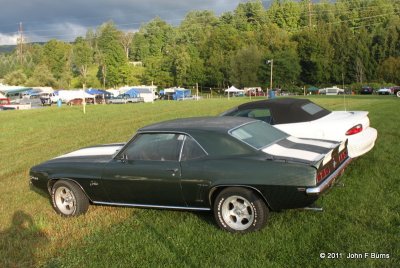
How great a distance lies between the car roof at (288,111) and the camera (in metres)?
8.65

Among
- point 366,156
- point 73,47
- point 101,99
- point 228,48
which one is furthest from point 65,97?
point 73,47

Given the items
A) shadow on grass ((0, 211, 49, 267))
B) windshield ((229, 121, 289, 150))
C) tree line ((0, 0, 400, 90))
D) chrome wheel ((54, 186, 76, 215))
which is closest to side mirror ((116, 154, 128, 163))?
chrome wheel ((54, 186, 76, 215))

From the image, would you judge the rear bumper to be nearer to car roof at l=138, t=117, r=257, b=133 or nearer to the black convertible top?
the black convertible top

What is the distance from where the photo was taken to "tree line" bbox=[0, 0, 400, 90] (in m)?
103

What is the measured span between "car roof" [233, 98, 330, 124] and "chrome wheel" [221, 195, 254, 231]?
3541 mm

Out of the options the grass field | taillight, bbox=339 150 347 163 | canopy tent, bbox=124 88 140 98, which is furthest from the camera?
canopy tent, bbox=124 88 140 98

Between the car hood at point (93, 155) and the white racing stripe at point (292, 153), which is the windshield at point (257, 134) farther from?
the car hood at point (93, 155)

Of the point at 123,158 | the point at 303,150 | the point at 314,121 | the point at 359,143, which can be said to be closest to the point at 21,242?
the point at 123,158

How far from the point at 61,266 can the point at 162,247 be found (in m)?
1.07

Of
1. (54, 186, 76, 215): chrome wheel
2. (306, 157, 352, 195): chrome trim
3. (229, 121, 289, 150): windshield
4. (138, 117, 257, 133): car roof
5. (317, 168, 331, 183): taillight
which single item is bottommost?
(54, 186, 76, 215): chrome wheel

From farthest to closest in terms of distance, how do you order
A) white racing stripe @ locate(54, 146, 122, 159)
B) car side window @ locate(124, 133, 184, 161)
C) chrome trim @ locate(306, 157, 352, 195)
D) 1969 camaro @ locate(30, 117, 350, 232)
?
white racing stripe @ locate(54, 146, 122, 159), car side window @ locate(124, 133, 184, 161), 1969 camaro @ locate(30, 117, 350, 232), chrome trim @ locate(306, 157, 352, 195)

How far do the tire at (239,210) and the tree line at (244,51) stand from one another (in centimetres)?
8473

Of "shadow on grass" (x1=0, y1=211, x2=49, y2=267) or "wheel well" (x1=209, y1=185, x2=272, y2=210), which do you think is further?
"wheel well" (x1=209, y1=185, x2=272, y2=210)

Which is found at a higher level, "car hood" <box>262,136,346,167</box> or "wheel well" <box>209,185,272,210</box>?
"car hood" <box>262,136,346,167</box>
